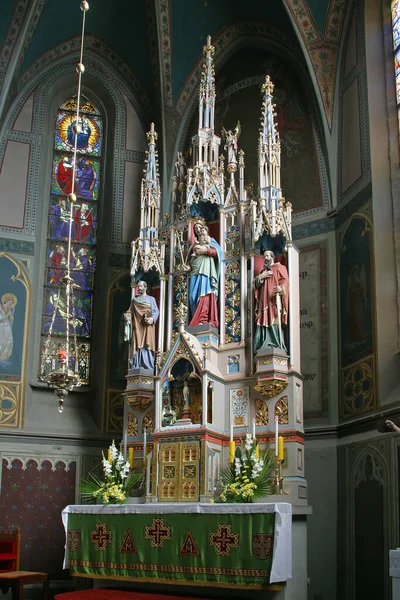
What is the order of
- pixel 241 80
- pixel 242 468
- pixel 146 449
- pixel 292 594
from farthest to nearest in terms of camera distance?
pixel 241 80, pixel 146 449, pixel 242 468, pixel 292 594

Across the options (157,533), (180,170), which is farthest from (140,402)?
(180,170)

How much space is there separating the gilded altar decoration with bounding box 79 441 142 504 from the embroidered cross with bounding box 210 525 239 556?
2.06 meters

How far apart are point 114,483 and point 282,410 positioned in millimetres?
2860

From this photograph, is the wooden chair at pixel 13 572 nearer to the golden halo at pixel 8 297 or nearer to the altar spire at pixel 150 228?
the golden halo at pixel 8 297

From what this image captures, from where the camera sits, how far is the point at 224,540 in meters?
10.2

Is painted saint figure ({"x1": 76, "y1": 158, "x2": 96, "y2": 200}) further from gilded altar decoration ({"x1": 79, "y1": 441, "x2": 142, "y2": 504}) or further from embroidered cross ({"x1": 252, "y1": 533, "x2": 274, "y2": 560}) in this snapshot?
embroidered cross ({"x1": 252, "y1": 533, "x2": 274, "y2": 560})

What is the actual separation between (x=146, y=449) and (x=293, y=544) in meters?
3.10

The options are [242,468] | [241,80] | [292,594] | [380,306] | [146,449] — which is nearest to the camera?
[292,594]

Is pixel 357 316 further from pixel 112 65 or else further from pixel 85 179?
pixel 112 65

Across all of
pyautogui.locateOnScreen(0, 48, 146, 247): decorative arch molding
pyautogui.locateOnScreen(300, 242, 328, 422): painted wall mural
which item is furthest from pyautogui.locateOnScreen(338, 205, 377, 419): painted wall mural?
pyautogui.locateOnScreen(0, 48, 146, 247): decorative arch molding

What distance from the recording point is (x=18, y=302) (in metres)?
14.8

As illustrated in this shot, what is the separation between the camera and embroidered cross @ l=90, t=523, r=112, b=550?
11.4 m

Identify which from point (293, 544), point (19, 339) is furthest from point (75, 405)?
point (293, 544)

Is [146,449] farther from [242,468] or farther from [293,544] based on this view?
[293,544]
